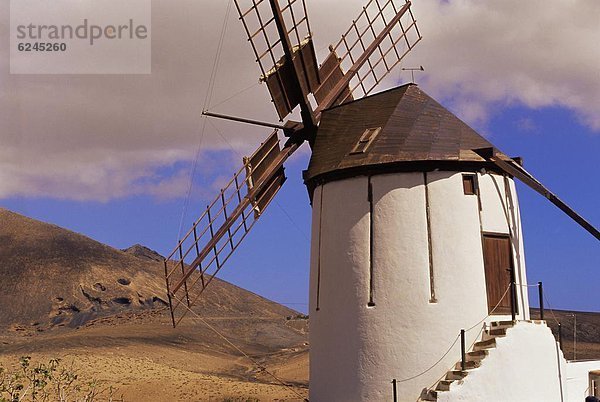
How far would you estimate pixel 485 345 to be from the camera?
15516mm

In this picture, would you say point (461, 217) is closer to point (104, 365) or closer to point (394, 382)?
point (394, 382)

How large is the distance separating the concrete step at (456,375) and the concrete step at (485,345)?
0.77 meters

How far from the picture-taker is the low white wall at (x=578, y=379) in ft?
55.1

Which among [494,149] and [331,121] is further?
[331,121]

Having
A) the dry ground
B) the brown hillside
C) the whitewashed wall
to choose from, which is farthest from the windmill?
the brown hillside

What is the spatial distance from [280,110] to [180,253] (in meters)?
4.77

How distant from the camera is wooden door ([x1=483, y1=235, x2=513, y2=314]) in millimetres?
16328

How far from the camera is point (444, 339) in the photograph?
15625mm

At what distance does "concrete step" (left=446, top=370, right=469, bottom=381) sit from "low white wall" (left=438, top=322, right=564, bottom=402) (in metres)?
0.13

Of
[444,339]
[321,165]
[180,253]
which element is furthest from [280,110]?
[444,339]

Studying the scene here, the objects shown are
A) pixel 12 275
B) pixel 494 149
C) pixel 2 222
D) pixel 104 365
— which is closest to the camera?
pixel 494 149

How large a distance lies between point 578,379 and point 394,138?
281 inches

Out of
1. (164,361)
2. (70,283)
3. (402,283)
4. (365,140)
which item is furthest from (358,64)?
(70,283)

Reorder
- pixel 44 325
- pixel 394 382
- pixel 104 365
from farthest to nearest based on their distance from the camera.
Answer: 1. pixel 44 325
2. pixel 104 365
3. pixel 394 382
